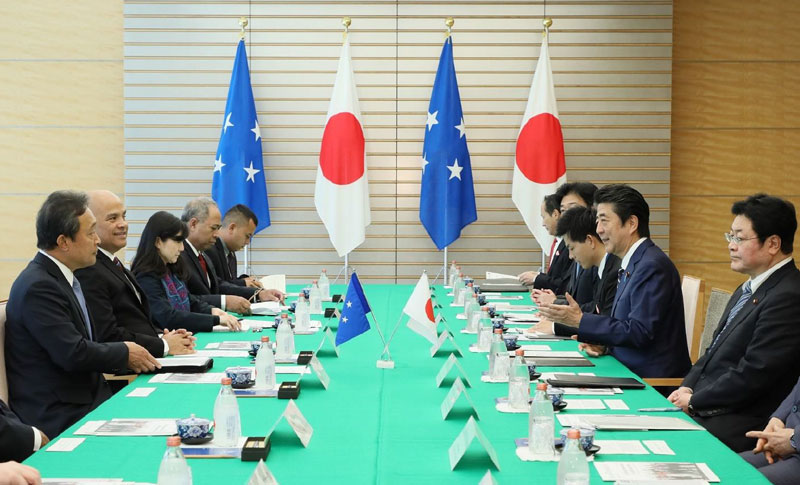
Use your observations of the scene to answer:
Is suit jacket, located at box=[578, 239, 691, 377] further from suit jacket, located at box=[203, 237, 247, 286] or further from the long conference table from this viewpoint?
suit jacket, located at box=[203, 237, 247, 286]

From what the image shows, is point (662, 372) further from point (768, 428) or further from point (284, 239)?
point (284, 239)

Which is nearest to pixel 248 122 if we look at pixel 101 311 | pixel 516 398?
pixel 101 311

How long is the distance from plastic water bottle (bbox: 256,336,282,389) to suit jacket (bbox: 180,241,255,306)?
2161 millimetres

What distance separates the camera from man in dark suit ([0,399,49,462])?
2764 mm

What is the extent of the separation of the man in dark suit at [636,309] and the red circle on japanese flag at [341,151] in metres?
3.99

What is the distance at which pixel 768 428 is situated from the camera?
119 inches

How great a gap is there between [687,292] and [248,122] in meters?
4.58

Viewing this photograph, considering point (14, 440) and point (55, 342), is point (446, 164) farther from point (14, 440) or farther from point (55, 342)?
point (14, 440)

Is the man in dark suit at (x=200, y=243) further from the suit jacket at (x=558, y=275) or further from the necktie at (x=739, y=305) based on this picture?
the necktie at (x=739, y=305)

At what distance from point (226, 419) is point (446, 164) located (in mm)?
5820

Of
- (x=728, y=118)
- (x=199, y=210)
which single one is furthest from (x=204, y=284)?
(x=728, y=118)

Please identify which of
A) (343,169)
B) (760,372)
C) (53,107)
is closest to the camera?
(760,372)

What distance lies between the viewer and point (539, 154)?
7984 millimetres

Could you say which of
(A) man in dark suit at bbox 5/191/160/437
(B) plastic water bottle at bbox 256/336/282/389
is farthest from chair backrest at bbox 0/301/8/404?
(B) plastic water bottle at bbox 256/336/282/389
